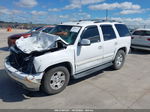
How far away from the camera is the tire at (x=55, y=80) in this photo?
321 centimetres

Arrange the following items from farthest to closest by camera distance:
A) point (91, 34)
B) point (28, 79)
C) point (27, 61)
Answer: point (91, 34)
point (27, 61)
point (28, 79)

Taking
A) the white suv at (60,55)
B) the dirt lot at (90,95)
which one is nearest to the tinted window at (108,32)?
the white suv at (60,55)

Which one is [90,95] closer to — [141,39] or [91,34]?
[91,34]

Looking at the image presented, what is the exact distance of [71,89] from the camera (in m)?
3.80

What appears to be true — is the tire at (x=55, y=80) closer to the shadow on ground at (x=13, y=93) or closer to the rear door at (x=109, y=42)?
the shadow on ground at (x=13, y=93)

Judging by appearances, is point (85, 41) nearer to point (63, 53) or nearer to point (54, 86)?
point (63, 53)

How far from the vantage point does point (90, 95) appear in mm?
3498

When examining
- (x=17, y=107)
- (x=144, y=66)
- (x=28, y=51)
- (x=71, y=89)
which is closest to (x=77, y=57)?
(x=71, y=89)

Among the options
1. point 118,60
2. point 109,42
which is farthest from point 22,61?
point 118,60

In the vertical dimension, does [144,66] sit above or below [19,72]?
below

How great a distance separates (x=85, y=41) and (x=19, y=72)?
188 centimetres

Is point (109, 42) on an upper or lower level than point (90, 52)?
upper

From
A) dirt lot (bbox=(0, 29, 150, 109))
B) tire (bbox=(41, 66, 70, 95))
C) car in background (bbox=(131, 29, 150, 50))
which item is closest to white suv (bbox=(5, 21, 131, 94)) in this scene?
tire (bbox=(41, 66, 70, 95))

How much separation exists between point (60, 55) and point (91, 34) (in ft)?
4.59
